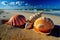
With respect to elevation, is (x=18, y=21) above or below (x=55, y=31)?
above

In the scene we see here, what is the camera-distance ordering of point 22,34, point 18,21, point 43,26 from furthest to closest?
point 18,21 → point 43,26 → point 22,34

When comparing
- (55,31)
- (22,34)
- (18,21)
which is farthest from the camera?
(18,21)

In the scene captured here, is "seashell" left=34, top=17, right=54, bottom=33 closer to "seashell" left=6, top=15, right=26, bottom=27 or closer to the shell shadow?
the shell shadow

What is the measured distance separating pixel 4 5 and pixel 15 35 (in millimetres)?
2180

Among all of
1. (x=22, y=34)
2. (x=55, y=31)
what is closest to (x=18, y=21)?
(x=22, y=34)

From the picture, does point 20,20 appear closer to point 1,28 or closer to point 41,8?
point 1,28

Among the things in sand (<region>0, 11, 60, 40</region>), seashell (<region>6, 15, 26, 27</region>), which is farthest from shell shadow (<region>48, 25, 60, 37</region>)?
seashell (<region>6, 15, 26, 27</region>)

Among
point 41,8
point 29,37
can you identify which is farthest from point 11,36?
point 41,8

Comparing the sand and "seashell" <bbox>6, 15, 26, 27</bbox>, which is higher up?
"seashell" <bbox>6, 15, 26, 27</bbox>

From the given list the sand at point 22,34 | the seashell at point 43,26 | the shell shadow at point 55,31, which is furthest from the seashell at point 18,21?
the shell shadow at point 55,31

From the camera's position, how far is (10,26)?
3504mm

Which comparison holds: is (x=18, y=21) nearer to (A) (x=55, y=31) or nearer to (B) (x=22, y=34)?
(B) (x=22, y=34)

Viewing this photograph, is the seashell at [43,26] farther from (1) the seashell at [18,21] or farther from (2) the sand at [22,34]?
(1) the seashell at [18,21]

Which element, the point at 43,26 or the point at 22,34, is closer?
the point at 22,34
